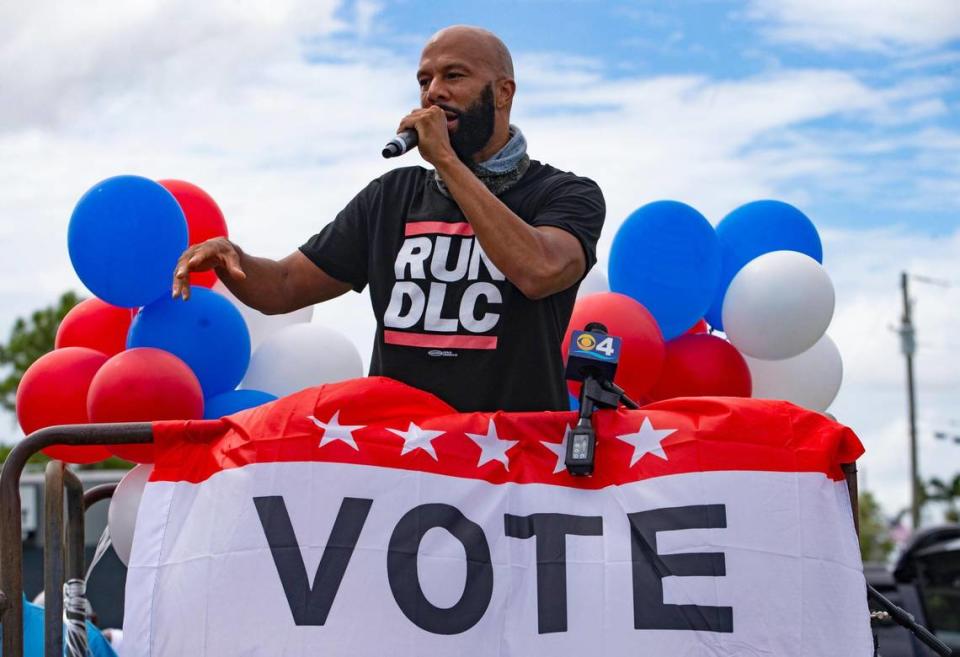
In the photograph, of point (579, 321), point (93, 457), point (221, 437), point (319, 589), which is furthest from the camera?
point (579, 321)

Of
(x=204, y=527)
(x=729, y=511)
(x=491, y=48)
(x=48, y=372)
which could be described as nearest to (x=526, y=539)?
(x=729, y=511)

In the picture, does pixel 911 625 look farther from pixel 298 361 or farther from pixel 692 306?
pixel 298 361

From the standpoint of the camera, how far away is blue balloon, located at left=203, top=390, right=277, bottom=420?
12.0 feet

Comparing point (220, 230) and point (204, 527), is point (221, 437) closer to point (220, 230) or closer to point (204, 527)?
point (204, 527)

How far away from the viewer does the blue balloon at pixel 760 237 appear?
175 inches

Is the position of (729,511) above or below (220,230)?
below

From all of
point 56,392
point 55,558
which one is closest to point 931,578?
point 56,392

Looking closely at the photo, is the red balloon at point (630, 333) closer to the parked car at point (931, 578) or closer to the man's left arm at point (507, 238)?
the man's left arm at point (507, 238)

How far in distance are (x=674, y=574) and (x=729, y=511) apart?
18 centimetres

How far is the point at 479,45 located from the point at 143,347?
4.15ft

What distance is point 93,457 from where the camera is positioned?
3.54 meters

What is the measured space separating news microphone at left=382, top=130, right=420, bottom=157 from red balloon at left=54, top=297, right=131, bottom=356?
147 centimetres

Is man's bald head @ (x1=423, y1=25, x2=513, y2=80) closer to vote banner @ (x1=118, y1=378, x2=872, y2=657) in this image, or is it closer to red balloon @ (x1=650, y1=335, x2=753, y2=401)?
vote banner @ (x1=118, y1=378, x2=872, y2=657)

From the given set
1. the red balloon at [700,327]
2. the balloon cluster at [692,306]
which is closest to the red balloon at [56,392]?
the balloon cluster at [692,306]
